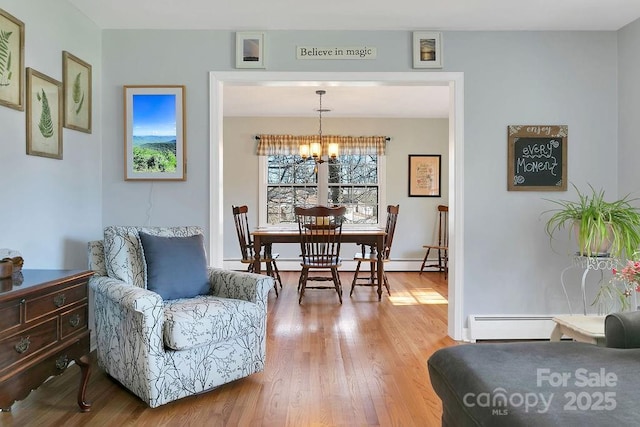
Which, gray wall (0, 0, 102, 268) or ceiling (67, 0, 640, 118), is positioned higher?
ceiling (67, 0, 640, 118)

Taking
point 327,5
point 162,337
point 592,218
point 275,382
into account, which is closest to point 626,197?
point 592,218

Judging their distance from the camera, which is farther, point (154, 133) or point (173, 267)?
point (154, 133)

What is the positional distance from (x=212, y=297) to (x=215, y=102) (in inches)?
60.2

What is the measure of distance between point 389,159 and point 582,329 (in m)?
4.64

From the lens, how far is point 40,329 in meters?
1.83

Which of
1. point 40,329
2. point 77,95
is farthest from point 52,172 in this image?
point 40,329

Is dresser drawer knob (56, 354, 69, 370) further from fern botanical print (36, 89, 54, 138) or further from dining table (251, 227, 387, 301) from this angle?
dining table (251, 227, 387, 301)

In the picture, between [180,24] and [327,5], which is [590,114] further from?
[180,24]

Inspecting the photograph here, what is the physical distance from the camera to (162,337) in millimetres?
2176

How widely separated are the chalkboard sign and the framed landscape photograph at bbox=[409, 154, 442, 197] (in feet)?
11.0

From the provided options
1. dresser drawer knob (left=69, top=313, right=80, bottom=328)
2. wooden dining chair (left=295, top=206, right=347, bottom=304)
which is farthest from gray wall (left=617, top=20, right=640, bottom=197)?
dresser drawer knob (left=69, top=313, right=80, bottom=328)

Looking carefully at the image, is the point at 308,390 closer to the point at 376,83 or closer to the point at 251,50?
the point at 376,83

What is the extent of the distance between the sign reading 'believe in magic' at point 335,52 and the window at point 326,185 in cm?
341

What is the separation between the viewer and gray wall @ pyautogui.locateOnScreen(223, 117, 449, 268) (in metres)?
6.73
